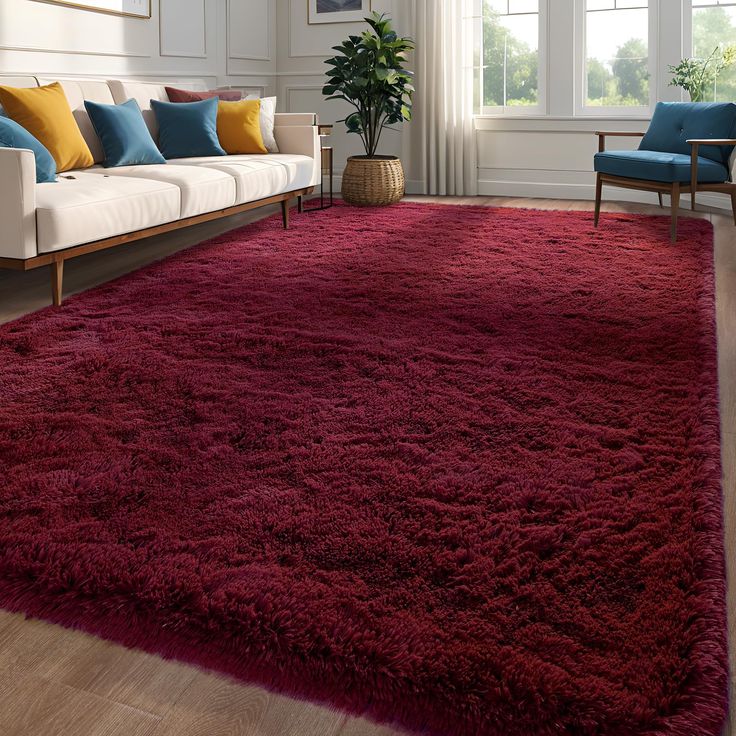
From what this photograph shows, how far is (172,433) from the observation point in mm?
1990

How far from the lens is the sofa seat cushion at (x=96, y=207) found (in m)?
3.07

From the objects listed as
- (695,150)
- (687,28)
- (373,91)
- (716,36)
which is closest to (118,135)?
(373,91)

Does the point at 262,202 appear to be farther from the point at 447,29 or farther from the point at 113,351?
the point at 447,29

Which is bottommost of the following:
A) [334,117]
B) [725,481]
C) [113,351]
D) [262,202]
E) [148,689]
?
[148,689]

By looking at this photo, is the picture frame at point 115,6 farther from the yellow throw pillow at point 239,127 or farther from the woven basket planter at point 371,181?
the woven basket planter at point 371,181

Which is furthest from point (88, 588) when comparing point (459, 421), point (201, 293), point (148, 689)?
point (201, 293)

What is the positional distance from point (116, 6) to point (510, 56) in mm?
3027

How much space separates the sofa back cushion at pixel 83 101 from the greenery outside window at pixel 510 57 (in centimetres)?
326

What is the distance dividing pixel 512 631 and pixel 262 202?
382 centimetres

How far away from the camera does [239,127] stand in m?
5.02

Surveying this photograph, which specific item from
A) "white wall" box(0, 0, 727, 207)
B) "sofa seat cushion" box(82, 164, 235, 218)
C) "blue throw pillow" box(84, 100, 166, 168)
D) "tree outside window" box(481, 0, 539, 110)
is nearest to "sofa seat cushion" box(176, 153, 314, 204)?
"sofa seat cushion" box(82, 164, 235, 218)

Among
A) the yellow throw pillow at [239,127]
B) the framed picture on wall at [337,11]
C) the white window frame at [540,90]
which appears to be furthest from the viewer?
the framed picture on wall at [337,11]

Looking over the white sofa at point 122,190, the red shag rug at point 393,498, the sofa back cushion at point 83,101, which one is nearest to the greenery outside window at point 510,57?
the white sofa at point 122,190

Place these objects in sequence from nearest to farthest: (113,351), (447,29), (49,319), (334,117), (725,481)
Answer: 1. (725,481)
2. (113,351)
3. (49,319)
4. (447,29)
5. (334,117)
